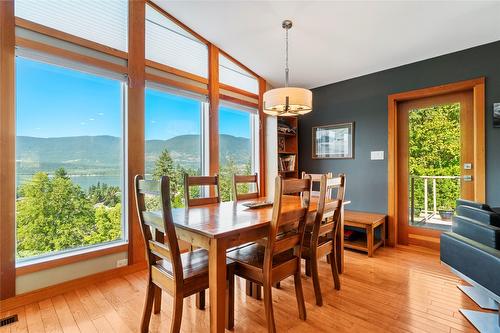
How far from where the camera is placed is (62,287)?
2295 millimetres

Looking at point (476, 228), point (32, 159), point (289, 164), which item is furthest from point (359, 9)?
point (32, 159)

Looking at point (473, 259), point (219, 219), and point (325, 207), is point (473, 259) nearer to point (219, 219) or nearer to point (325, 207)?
point (325, 207)

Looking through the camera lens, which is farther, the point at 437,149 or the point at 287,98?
the point at 437,149

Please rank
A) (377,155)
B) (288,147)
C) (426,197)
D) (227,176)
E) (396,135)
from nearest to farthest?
(426,197)
(396,135)
(377,155)
(227,176)
(288,147)

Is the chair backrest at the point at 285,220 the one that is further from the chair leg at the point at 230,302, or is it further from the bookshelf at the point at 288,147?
the bookshelf at the point at 288,147

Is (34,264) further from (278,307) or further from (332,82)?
(332,82)

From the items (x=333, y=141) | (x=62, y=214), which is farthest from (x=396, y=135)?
(x=62, y=214)

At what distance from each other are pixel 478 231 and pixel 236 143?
9.96 feet

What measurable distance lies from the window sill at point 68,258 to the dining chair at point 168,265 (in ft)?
3.41

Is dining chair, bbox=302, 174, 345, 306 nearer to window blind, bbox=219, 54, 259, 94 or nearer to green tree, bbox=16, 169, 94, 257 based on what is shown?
green tree, bbox=16, 169, 94, 257

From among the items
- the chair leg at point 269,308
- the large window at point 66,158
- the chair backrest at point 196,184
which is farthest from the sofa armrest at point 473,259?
the large window at point 66,158

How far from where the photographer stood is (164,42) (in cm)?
312

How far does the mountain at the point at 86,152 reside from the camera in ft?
7.33

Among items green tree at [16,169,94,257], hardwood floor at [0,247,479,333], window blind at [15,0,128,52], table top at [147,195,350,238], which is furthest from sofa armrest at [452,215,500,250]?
window blind at [15,0,128,52]
